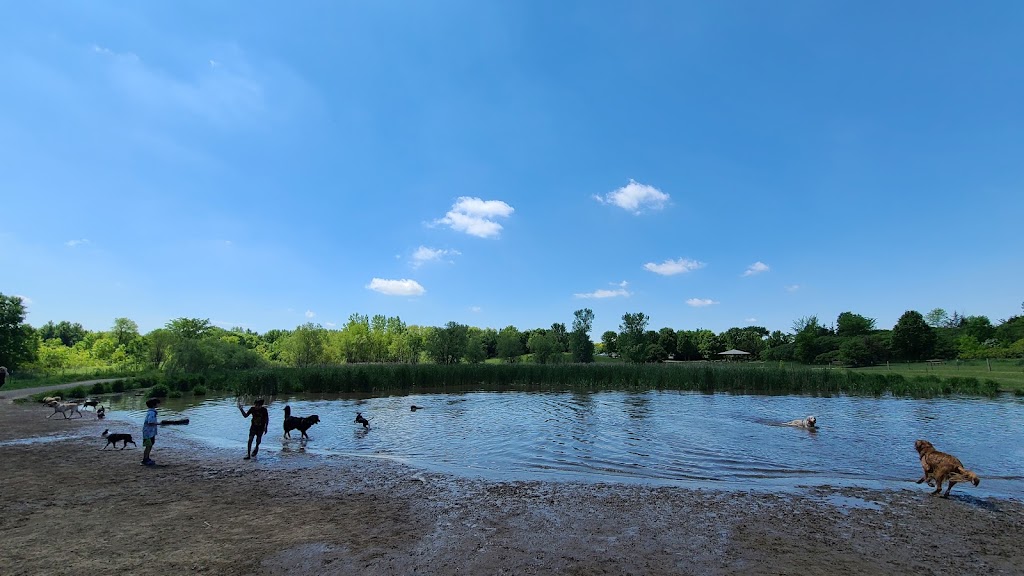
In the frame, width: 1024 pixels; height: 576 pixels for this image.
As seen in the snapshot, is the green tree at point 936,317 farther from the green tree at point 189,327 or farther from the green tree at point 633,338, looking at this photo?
the green tree at point 189,327

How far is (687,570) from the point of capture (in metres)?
6.05

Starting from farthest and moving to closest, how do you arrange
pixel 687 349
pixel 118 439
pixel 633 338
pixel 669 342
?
pixel 669 342 → pixel 687 349 → pixel 633 338 → pixel 118 439

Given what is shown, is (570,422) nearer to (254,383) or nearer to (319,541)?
(319,541)

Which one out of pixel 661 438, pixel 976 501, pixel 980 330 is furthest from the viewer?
pixel 980 330

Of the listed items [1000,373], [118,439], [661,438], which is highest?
[1000,373]

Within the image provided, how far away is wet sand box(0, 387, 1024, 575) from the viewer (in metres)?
6.14

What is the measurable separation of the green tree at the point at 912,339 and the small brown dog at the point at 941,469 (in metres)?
75.9

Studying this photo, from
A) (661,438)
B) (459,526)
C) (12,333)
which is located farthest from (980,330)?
(12,333)

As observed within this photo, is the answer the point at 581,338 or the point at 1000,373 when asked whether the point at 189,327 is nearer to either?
the point at 581,338

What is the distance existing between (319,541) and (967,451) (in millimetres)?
18819

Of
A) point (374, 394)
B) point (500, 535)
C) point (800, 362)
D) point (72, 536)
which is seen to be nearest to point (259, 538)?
point (72, 536)

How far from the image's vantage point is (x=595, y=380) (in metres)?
44.6

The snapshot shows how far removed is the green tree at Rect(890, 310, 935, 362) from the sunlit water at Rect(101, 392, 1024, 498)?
157ft

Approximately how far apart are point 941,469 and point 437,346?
67743 millimetres
